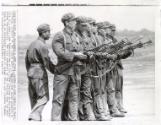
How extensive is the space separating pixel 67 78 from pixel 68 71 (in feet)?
0.11

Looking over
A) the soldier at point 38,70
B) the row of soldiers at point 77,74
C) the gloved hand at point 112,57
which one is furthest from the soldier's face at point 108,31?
the soldier at point 38,70

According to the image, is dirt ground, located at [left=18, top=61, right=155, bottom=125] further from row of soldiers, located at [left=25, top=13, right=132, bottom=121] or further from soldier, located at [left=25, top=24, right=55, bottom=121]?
soldier, located at [left=25, top=24, right=55, bottom=121]

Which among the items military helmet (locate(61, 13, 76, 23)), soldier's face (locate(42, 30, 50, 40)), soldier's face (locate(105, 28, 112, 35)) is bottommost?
soldier's face (locate(42, 30, 50, 40))

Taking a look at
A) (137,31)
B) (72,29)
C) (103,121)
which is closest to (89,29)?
(72,29)

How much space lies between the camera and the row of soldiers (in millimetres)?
2318

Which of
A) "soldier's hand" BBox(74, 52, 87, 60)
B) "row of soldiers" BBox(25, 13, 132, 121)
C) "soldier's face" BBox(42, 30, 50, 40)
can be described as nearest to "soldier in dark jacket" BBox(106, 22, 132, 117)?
"row of soldiers" BBox(25, 13, 132, 121)

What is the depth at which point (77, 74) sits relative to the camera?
2.33 meters

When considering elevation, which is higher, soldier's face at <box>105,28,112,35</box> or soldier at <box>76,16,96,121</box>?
soldier's face at <box>105,28,112,35</box>

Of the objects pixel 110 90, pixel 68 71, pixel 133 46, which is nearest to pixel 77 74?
pixel 68 71

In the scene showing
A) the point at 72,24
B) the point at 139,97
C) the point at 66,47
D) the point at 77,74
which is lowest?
the point at 139,97

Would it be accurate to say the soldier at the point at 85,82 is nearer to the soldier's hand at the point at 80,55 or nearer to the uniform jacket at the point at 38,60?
the soldier's hand at the point at 80,55

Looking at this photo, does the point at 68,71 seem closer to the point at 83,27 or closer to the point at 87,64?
the point at 87,64

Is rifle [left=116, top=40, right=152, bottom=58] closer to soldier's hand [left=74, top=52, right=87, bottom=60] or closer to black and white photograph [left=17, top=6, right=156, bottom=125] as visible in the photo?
black and white photograph [left=17, top=6, right=156, bottom=125]

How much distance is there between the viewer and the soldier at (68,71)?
2311mm
